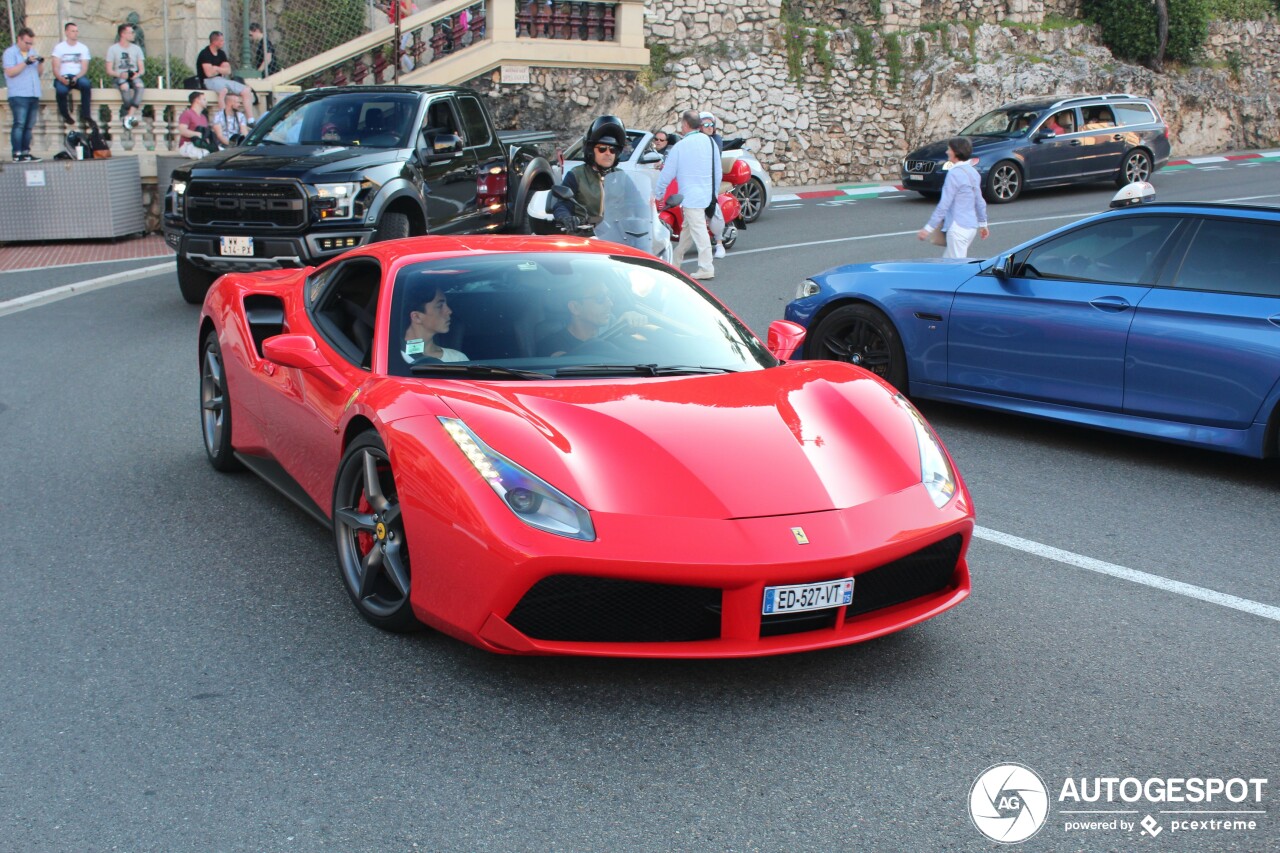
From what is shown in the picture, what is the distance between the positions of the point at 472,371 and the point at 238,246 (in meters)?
7.60

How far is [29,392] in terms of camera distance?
29.5 feet

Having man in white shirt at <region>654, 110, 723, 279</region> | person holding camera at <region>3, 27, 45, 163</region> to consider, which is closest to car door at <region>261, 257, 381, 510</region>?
man in white shirt at <region>654, 110, 723, 279</region>

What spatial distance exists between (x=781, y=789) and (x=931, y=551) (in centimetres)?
110

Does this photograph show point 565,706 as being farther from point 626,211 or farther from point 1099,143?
point 1099,143

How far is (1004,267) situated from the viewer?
316 inches

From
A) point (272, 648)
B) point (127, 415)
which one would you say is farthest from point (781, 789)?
point (127, 415)

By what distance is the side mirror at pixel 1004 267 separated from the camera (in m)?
8.00

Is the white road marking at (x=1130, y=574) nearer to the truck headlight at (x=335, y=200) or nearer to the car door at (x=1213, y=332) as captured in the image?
the car door at (x=1213, y=332)

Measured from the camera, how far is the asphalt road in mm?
3451

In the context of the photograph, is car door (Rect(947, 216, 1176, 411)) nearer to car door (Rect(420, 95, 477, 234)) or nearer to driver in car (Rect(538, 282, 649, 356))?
driver in car (Rect(538, 282, 649, 356))

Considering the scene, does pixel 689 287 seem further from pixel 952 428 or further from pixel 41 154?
pixel 41 154

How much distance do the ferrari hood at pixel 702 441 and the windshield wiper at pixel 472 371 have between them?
153 mm

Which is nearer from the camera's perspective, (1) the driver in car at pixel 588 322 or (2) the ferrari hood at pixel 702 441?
(2) the ferrari hood at pixel 702 441

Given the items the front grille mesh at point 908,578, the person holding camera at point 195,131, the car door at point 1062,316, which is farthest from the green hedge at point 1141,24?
the front grille mesh at point 908,578
